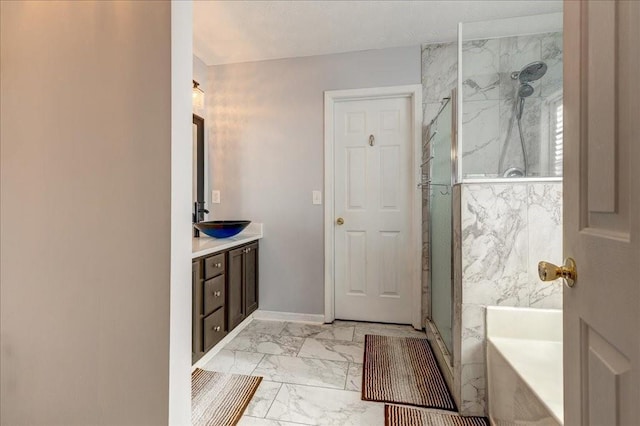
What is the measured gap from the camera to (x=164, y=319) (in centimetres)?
88

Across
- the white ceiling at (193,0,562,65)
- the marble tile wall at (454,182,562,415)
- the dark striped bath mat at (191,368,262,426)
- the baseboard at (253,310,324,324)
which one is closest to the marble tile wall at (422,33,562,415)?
the marble tile wall at (454,182,562,415)

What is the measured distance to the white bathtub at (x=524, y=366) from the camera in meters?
1.07

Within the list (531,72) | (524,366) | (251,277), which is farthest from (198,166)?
(524,366)

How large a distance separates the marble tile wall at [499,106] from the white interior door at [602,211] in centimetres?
111

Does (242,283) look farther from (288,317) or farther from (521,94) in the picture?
(521,94)

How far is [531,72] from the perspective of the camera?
1760 mm

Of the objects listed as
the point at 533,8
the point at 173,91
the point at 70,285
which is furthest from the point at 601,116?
the point at 533,8

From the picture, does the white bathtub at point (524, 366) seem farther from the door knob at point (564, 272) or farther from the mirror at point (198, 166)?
the mirror at point (198, 166)

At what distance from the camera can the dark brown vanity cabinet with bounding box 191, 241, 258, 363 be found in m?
1.86

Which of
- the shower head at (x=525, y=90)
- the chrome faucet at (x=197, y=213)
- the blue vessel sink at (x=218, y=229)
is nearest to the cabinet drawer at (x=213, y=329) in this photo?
the blue vessel sink at (x=218, y=229)

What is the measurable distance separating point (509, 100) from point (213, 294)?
90.4 inches

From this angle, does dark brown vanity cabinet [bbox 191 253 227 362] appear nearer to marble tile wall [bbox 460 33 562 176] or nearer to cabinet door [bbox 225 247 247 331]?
cabinet door [bbox 225 247 247 331]

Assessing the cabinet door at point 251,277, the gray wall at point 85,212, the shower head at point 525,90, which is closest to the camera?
the gray wall at point 85,212

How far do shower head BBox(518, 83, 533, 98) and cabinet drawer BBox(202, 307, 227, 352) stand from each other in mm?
2435
